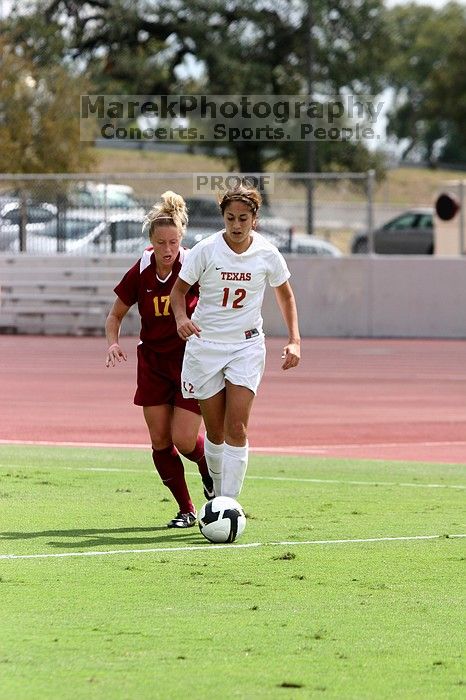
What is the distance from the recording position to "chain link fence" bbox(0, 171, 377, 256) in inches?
1205

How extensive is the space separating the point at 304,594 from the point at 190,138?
45.4 metres

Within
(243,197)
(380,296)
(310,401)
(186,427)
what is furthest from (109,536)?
(380,296)

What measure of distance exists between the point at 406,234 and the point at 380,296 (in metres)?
11.9

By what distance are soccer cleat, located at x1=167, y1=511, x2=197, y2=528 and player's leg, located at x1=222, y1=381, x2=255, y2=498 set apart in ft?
1.49

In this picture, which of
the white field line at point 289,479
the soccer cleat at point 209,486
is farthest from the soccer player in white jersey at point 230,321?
the white field line at point 289,479

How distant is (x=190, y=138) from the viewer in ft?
171

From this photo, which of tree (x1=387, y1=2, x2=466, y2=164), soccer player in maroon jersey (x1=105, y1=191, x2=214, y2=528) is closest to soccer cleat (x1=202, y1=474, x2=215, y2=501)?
soccer player in maroon jersey (x1=105, y1=191, x2=214, y2=528)

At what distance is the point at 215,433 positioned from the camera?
9586 millimetres

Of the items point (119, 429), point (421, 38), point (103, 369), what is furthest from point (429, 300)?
point (421, 38)

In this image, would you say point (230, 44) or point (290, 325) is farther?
point (230, 44)

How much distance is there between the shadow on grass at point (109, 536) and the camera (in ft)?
Answer: 29.5

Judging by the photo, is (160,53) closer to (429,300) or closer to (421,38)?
(429,300)

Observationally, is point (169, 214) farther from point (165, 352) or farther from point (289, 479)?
point (289, 479)

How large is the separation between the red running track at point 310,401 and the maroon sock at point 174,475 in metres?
4.58
